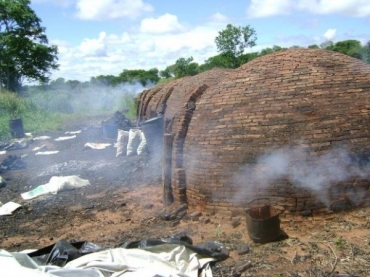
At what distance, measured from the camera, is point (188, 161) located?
782cm

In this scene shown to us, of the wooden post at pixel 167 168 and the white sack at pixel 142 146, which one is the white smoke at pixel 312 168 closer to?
the wooden post at pixel 167 168

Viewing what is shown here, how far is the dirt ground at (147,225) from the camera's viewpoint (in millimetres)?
5359

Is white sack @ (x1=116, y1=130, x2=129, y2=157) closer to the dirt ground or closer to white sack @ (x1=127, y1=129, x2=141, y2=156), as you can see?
white sack @ (x1=127, y1=129, x2=141, y2=156)

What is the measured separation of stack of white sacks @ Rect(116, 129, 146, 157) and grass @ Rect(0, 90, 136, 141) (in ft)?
34.9

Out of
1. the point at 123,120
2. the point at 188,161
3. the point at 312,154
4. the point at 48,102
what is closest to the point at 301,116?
the point at 312,154

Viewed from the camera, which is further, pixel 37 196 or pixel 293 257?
pixel 37 196

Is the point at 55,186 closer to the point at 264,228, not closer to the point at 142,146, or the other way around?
the point at 142,146

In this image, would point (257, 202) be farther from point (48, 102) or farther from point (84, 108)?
point (84, 108)

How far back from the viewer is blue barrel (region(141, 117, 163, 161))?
1309cm

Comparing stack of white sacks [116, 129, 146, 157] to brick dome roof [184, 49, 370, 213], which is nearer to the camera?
brick dome roof [184, 49, 370, 213]

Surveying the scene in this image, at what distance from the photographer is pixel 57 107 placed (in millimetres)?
33062

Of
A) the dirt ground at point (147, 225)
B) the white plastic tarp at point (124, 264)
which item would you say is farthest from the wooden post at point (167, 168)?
the white plastic tarp at point (124, 264)

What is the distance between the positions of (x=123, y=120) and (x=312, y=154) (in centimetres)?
1275

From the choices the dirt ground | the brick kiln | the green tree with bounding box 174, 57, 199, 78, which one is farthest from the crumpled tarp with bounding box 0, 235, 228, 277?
the green tree with bounding box 174, 57, 199, 78
